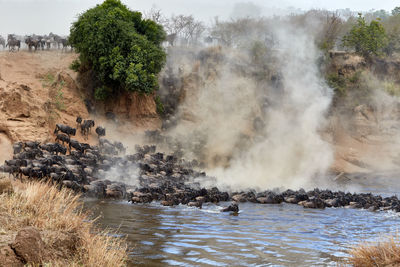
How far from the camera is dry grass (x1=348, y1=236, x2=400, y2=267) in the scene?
802 centimetres

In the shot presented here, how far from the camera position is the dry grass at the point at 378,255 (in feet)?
26.3

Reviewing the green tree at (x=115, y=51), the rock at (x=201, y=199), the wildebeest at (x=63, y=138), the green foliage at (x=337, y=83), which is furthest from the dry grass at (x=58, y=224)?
the green foliage at (x=337, y=83)

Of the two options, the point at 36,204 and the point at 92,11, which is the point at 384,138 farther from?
the point at 36,204

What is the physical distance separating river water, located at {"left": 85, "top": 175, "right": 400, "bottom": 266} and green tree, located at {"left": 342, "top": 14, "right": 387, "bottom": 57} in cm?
2684

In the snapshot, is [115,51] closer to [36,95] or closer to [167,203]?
[36,95]

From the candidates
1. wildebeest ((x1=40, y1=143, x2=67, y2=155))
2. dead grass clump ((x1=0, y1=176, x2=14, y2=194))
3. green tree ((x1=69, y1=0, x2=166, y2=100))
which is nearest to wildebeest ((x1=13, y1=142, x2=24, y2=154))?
wildebeest ((x1=40, y1=143, x2=67, y2=155))

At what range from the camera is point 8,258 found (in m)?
7.71

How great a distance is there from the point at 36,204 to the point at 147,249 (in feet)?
9.41

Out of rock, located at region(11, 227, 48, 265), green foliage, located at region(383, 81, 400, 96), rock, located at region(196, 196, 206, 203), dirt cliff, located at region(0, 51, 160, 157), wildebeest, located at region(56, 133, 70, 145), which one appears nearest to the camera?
rock, located at region(11, 227, 48, 265)

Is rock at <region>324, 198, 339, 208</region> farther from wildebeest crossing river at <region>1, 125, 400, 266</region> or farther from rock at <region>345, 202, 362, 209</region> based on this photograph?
rock at <region>345, 202, 362, 209</region>

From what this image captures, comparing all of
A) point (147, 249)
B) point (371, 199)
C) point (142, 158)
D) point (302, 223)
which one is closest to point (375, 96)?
point (371, 199)

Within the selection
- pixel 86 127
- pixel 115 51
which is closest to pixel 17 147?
pixel 86 127

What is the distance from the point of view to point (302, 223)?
16.1 m

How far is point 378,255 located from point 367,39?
37727 mm
